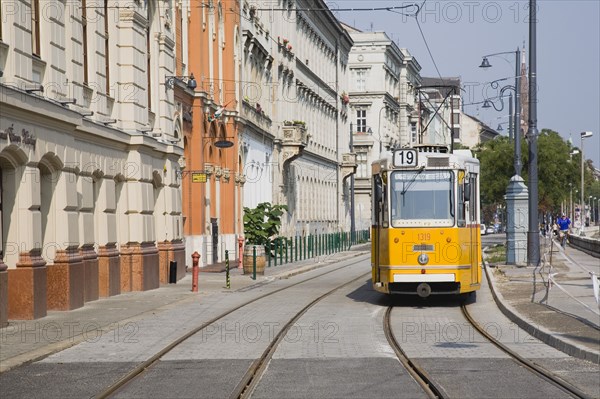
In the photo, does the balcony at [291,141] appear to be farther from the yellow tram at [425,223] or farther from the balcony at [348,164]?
the yellow tram at [425,223]

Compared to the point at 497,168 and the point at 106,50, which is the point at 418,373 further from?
the point at 497,168

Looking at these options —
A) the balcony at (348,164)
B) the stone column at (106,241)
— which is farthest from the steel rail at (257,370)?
the balcony at (348,164)

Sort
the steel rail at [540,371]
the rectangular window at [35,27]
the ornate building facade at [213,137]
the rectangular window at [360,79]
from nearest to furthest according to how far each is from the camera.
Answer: the steel rail at [540,371] → the rectangular window at [35,27] → the ornate building facade at [213,137] → the rectangular window at [360,79]

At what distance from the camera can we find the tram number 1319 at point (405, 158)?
76.7ft

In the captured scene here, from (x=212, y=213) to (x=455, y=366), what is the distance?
31939 millimetres

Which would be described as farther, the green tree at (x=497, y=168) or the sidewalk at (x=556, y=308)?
the green tree at (x=497, y=168)

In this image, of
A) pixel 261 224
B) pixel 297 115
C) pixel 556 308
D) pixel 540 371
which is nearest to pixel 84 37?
pixel 556 308

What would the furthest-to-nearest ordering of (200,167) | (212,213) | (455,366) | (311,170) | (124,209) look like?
(311,170)
(212,213)
(200,167)
(124,209)
(455,366)

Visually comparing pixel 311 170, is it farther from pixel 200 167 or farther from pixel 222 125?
pixel 200 167

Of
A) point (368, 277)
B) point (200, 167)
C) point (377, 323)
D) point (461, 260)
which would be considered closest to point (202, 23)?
point (200, 167)

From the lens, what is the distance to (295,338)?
58.0 feet

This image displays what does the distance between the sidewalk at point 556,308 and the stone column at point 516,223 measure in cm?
457

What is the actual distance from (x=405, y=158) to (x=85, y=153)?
22.8 ft

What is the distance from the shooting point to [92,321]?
20641mm
